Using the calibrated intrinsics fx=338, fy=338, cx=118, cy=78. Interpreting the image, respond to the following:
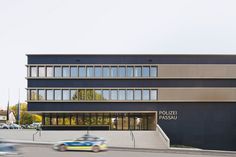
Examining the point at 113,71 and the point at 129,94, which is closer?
the point at 129,94

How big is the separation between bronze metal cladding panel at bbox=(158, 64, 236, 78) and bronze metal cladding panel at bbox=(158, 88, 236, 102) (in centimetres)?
187

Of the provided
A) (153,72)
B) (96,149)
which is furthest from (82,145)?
(153,72)

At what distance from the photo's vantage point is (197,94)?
1772 inches

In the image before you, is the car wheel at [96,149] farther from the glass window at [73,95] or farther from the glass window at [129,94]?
the glass window at [73,95]

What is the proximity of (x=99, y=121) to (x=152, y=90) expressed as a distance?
8.92m

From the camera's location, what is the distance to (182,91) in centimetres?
4500

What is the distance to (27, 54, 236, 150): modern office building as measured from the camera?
1773 inches

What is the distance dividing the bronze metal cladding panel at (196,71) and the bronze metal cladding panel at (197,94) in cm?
187

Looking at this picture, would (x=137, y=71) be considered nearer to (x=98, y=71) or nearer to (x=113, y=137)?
(x=98, y=71)

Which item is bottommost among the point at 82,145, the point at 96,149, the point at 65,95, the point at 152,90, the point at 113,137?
the point at 113,137

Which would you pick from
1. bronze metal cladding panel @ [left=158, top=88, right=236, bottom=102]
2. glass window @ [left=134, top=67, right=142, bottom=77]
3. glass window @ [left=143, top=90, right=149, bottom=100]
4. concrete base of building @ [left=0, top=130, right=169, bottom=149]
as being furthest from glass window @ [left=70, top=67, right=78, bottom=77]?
bronze metal cladding panel @ [left=158, top=88, right=236, bottom=102]

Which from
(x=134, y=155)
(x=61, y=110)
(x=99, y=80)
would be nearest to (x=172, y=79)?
(x=99, y=80)

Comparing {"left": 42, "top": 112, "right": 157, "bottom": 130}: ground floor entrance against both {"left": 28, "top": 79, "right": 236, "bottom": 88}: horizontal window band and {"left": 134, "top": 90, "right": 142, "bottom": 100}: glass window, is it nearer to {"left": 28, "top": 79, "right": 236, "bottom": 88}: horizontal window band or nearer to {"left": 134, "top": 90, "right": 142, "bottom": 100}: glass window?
{"left": 134, "top": 90, "right": 142, "bottom": 100}: glass window

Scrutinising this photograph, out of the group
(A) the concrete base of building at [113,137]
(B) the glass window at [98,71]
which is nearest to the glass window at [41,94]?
(A) the concrete base of building at [113,137]
